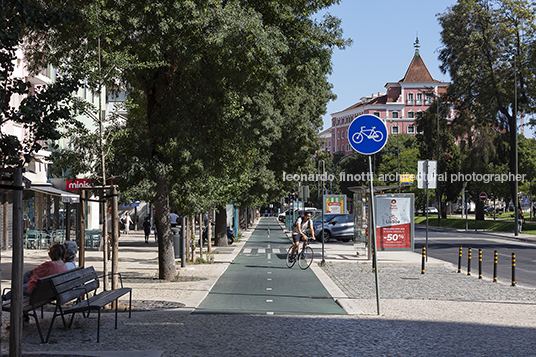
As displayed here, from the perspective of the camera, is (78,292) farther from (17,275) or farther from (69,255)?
(17,275)

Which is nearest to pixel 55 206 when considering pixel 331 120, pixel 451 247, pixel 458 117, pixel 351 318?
pixel 451 247

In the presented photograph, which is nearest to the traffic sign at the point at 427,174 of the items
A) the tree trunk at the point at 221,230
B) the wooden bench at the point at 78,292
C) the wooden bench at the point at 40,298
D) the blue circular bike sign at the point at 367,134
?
the blue circular bike sign at the point at 367,134

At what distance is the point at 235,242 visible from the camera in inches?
1478

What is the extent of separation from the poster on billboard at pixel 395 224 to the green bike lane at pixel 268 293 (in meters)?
3.83

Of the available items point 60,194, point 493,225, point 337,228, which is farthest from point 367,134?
point 493,225

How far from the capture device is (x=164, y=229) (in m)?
16.7

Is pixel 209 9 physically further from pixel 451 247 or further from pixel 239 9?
pixel 451 247

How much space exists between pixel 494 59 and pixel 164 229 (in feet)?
132

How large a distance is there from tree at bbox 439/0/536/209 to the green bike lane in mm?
32247

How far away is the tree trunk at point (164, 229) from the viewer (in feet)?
54.0

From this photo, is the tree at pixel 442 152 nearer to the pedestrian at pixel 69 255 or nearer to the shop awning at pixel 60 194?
the shop awning at pixel 60 194

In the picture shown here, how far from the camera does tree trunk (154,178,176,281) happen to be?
1645cm

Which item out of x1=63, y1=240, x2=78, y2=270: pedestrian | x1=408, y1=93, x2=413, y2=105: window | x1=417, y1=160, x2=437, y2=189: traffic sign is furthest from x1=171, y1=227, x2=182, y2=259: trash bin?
x1=408, y1=93, x2=413, y2=105: window

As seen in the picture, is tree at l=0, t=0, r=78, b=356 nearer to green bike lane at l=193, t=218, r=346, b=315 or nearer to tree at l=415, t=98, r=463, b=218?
green bike lane at l=193, t=218, r=346, b=315
